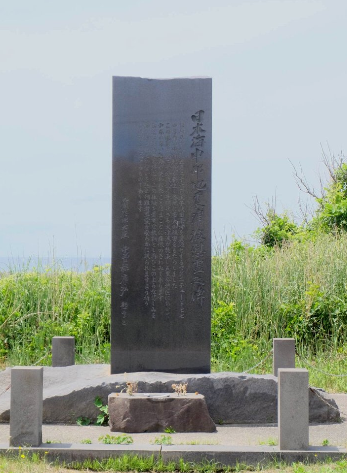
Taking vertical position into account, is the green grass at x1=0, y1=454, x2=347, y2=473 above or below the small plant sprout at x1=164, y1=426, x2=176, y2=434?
below

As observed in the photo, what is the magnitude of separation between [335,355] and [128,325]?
352 cm

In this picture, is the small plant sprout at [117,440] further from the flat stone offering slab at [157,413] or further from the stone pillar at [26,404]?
the stone pillar at [26,404]

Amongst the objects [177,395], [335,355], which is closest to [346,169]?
[335,355]

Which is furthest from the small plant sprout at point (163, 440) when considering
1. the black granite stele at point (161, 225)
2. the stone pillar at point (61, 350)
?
the stone pillar at point (61, 350)

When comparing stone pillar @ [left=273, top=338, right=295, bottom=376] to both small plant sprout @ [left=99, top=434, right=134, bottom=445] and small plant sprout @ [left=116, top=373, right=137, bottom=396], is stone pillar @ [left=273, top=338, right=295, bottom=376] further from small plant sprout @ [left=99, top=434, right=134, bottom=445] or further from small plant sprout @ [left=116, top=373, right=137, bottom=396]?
small plant sprout @ [left=99, top=434, right=134, bottom=445]

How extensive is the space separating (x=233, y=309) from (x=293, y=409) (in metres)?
4.59

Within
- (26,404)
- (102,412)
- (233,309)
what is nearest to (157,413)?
(102,412)

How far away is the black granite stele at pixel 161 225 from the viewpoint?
5.80 m

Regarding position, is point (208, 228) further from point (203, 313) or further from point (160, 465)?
point (160, 465)

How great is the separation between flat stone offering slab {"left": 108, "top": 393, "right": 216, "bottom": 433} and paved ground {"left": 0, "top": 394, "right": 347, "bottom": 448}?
0.08 metres

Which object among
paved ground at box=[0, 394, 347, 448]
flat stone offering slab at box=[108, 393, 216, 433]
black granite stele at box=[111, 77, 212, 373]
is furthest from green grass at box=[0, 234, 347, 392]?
flat stone offering slab at box=[108, 393, 216, 433]

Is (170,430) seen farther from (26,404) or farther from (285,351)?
(285,351)

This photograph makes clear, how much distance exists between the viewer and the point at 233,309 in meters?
8.89

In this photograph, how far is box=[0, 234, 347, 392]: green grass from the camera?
27.4 ft
